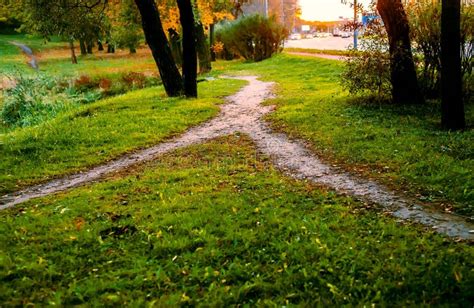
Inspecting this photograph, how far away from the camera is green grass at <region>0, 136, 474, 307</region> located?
452cm

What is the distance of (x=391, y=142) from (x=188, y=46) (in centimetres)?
935

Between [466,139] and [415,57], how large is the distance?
4778mm

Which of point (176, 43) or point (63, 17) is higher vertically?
point (63, 17)

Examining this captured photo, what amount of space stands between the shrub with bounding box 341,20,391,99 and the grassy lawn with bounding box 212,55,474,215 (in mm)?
668

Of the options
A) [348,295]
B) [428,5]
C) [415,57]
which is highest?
[428,5]

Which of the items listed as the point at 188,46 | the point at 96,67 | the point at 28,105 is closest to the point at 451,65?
the point at 188,46

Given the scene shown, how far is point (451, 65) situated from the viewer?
376 inches

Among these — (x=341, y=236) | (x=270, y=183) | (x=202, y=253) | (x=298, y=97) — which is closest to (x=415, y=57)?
(x=298, y=97)

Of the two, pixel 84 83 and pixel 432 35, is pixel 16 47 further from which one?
pixel 432 35

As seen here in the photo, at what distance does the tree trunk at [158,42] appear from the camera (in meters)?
16.7

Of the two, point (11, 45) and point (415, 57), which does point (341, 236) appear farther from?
point (11, 45)

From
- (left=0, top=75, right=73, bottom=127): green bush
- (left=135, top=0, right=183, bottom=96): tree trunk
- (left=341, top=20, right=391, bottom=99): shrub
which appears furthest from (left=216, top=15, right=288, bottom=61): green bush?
(left=341, top=20, right=391, bottom=99): shrub

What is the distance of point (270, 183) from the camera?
7730 millimetres

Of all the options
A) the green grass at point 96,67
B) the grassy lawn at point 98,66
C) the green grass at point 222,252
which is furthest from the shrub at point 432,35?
the green grass at point 96,67
